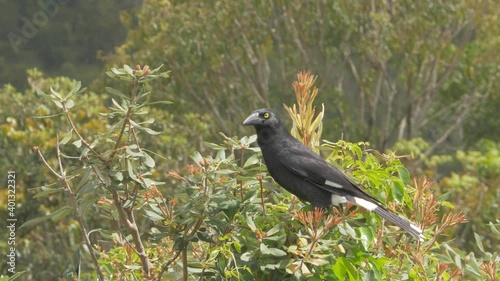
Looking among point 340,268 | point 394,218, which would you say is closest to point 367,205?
point 394,218

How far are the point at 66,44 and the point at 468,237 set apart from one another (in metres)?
8.82

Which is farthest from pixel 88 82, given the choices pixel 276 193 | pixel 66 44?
pixel 276 193

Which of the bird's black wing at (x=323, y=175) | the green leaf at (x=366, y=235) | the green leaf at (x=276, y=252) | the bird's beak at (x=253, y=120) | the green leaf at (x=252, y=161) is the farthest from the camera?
the bird's beak at (x=253, y=120)

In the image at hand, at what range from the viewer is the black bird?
7.44 feet

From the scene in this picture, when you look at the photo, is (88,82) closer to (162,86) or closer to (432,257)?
(162,86)

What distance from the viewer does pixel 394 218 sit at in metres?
2.19

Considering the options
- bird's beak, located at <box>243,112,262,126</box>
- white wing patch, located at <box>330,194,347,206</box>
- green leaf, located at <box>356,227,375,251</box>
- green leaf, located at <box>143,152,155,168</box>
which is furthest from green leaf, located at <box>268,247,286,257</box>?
bird's beak, located at <box>243,112,262,126</box>

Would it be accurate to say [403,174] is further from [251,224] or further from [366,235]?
[251,224]

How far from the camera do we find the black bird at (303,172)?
227 cm

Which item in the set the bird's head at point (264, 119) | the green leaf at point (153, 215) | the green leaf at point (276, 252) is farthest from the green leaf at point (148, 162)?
the bird's head at point (264, 119)

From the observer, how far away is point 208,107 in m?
14.0

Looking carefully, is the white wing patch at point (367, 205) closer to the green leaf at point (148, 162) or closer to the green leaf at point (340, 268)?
the green leaf at point (340, 268)

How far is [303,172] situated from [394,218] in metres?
0.32

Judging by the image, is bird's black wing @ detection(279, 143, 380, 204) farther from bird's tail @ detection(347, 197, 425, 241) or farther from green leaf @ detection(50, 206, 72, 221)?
green leaf @ detection(50, 206, 72, 221)
